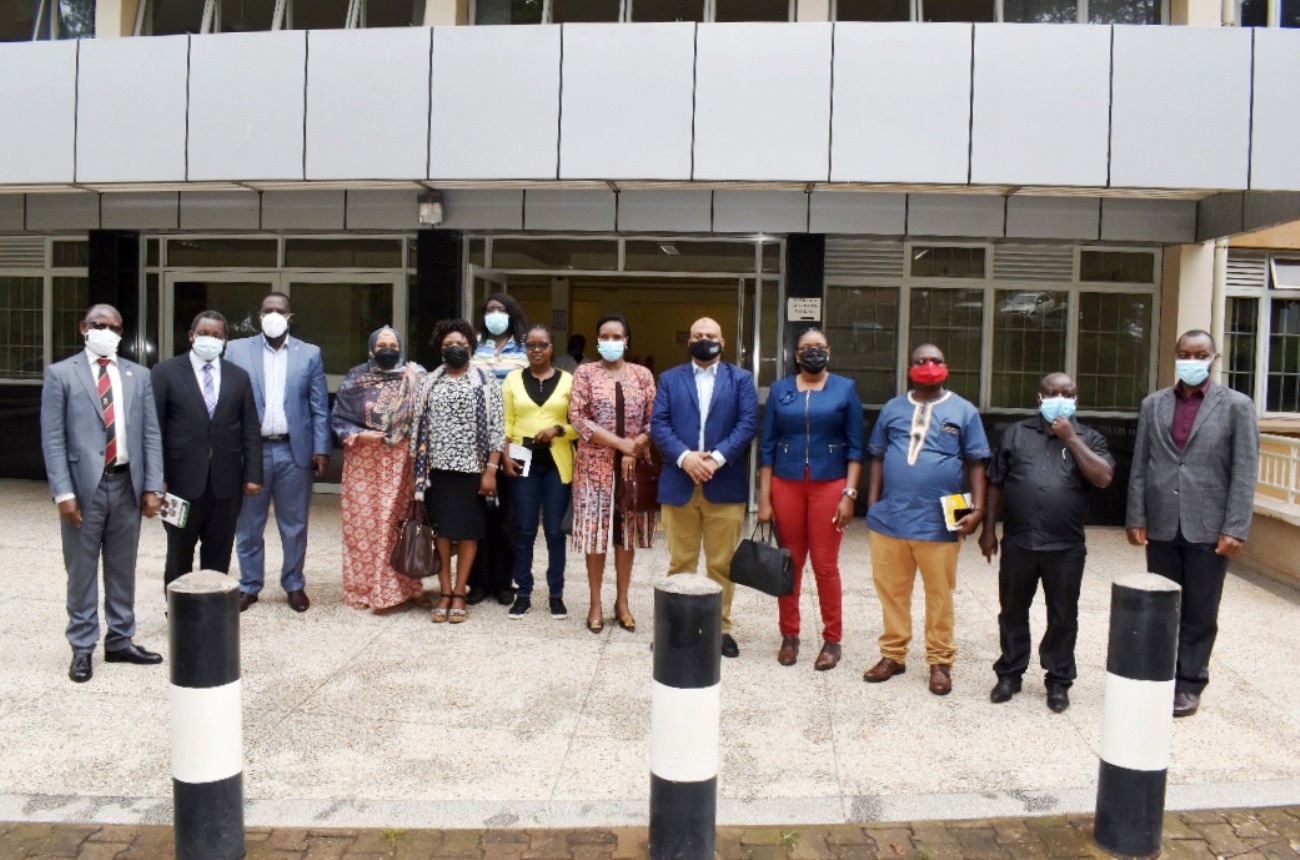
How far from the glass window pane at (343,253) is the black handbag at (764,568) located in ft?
21.8

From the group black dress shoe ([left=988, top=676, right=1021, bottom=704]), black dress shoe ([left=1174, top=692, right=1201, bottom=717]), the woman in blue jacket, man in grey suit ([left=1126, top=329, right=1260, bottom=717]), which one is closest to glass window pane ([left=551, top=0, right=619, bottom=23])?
the woman in blue jacket

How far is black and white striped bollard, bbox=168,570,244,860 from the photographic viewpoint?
A: 331cm

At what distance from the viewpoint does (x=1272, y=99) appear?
7500 millimetres

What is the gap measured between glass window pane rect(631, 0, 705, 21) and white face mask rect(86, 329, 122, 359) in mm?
6573

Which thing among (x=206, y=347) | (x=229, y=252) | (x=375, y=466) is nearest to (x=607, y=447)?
(x=375, y=466)

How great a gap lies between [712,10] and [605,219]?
2243mm

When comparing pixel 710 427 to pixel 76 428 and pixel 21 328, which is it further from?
pixel 21 328

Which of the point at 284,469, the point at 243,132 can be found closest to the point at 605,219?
the point at 243,132

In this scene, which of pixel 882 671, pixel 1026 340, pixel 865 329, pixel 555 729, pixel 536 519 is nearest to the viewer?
pixel 555 729

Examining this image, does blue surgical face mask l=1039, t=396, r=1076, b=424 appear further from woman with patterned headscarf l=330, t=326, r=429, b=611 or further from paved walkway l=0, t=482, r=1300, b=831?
woman with patterned headscarf l=330, t=326, r=429, b=611

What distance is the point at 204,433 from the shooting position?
5949mm

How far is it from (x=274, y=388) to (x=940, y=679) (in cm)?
430

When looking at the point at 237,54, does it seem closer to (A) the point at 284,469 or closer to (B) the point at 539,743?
(A) the point at 284,469

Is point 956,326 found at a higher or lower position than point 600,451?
higher
